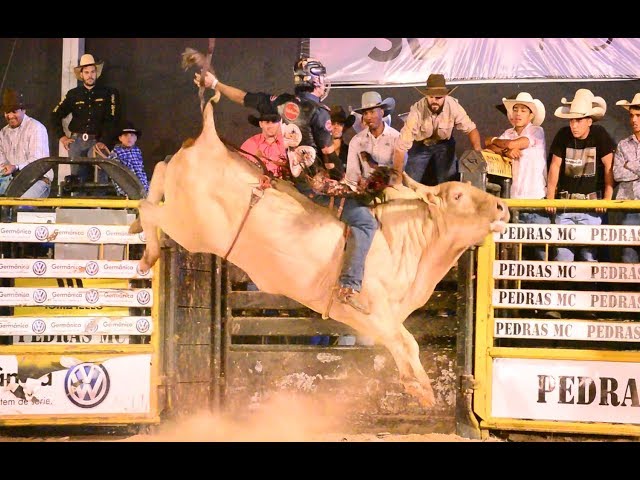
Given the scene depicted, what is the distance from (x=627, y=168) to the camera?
521cm

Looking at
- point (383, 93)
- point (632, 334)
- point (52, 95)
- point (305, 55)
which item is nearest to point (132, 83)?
point (52, 95)

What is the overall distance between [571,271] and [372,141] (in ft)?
4.55

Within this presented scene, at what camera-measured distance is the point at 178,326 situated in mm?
5078

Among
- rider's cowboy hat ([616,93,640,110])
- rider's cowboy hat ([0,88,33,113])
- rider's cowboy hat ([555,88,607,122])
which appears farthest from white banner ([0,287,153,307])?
rider's cowboy hat ([616,93,640,110])

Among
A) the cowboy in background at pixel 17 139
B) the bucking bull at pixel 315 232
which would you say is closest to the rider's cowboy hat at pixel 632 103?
the bucking bull at pixel 315 232

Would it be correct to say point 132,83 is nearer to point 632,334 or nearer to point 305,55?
point 305,55

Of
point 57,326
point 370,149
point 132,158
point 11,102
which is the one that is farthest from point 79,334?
point 370,149

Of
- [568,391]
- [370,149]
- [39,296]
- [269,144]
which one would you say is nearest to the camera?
[568,391]

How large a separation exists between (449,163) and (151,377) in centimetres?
213

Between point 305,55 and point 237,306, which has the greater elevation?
point 305,55

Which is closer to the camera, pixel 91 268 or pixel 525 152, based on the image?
pixel 91 268

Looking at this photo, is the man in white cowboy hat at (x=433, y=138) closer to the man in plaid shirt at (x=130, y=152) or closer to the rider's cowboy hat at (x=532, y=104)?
the rider's cowboy hat at (x=532, y=104)

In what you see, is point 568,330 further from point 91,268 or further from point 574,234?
point 91,268

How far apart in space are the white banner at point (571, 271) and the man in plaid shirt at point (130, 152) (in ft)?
7.41
